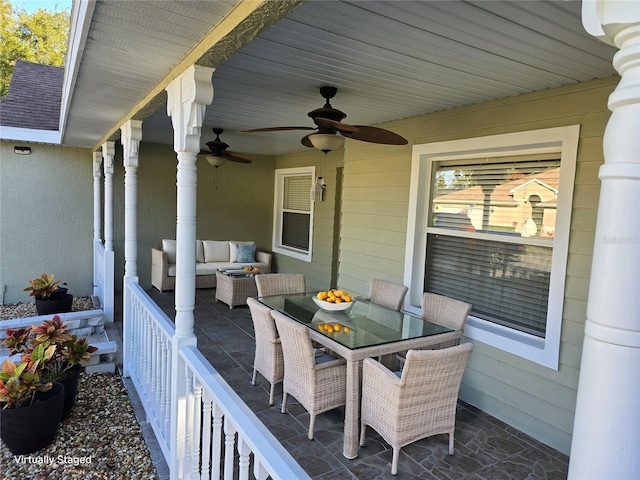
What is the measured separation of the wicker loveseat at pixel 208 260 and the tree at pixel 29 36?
40.9ft

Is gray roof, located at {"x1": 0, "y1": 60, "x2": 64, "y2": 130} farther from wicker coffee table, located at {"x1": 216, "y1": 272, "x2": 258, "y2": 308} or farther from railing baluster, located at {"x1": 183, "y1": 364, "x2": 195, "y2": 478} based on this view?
railing baluster, located at {"x1": 183, "y1": 364, "x2": 195, "y2": 478}

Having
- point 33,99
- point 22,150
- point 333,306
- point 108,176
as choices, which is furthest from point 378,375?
point 33,99

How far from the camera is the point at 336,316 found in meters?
3.54

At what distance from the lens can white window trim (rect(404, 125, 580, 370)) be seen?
9.81ft

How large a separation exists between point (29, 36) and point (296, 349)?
19.1 metres

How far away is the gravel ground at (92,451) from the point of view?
2.74m

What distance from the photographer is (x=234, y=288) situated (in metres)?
6.40

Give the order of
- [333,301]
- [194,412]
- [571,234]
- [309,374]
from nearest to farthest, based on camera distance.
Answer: [194,412]
[309,374]
[571,234]
[333,301]

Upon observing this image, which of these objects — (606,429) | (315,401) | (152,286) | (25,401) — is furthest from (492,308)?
(152,286)

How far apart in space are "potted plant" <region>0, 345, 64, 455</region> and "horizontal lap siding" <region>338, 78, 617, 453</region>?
331 centimetres

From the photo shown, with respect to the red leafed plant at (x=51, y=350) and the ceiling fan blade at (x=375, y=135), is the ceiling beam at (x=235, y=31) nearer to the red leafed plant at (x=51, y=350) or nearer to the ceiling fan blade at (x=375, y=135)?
the ceiling fan blade at (x=375, y=135)

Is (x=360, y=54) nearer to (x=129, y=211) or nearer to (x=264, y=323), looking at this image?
(x=264, y=323)

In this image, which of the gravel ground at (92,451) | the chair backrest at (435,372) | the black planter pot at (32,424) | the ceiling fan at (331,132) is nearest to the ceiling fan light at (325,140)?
the ceiling fan at (331,132)

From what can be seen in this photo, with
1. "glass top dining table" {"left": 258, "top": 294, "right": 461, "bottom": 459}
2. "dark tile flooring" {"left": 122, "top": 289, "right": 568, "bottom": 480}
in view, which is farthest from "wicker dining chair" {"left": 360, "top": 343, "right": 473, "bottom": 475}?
"dark tile flooring" {"left": 122, "top": 289, "right": 568, "bottom": 480}
